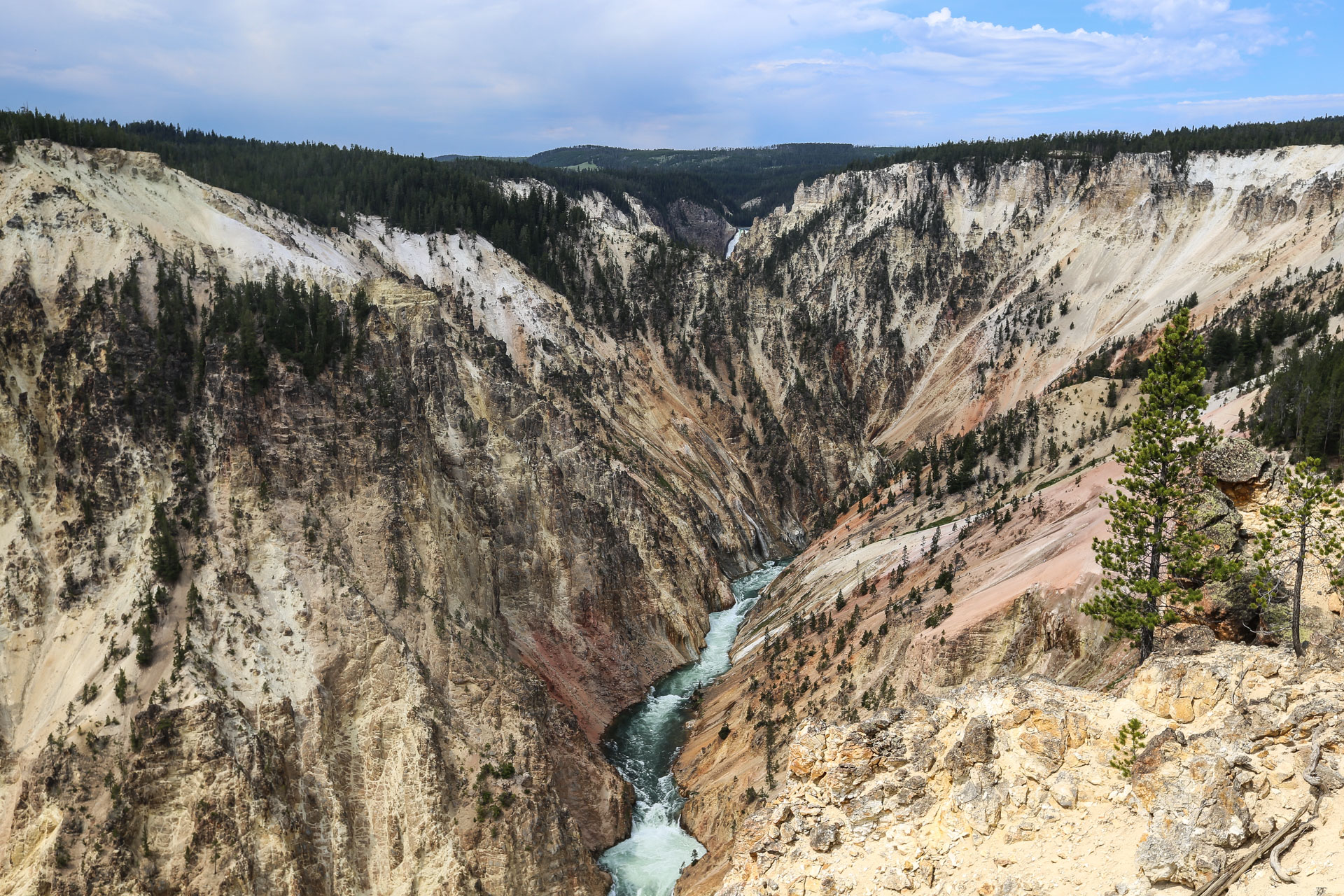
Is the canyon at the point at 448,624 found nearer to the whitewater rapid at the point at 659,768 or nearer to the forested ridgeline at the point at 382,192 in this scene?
the whitewater rapid at the point at 659,768

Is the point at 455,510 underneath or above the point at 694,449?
above

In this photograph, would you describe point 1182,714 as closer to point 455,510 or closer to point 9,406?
point 455,510

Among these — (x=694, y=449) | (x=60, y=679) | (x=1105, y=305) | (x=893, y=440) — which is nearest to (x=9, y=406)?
(x=60, y=679)

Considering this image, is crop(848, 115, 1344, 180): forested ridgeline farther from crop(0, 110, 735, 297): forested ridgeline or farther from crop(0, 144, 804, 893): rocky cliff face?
crop(0, 144, 804, 893): rocky cliff face

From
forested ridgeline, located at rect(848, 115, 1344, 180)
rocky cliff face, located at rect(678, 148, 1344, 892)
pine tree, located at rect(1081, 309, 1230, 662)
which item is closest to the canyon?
rocky cliff face, located at rect(678, 148, 1344, 892)

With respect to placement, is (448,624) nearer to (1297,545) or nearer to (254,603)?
(254,603)

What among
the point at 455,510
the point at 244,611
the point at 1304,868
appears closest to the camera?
the point at 1304,868
